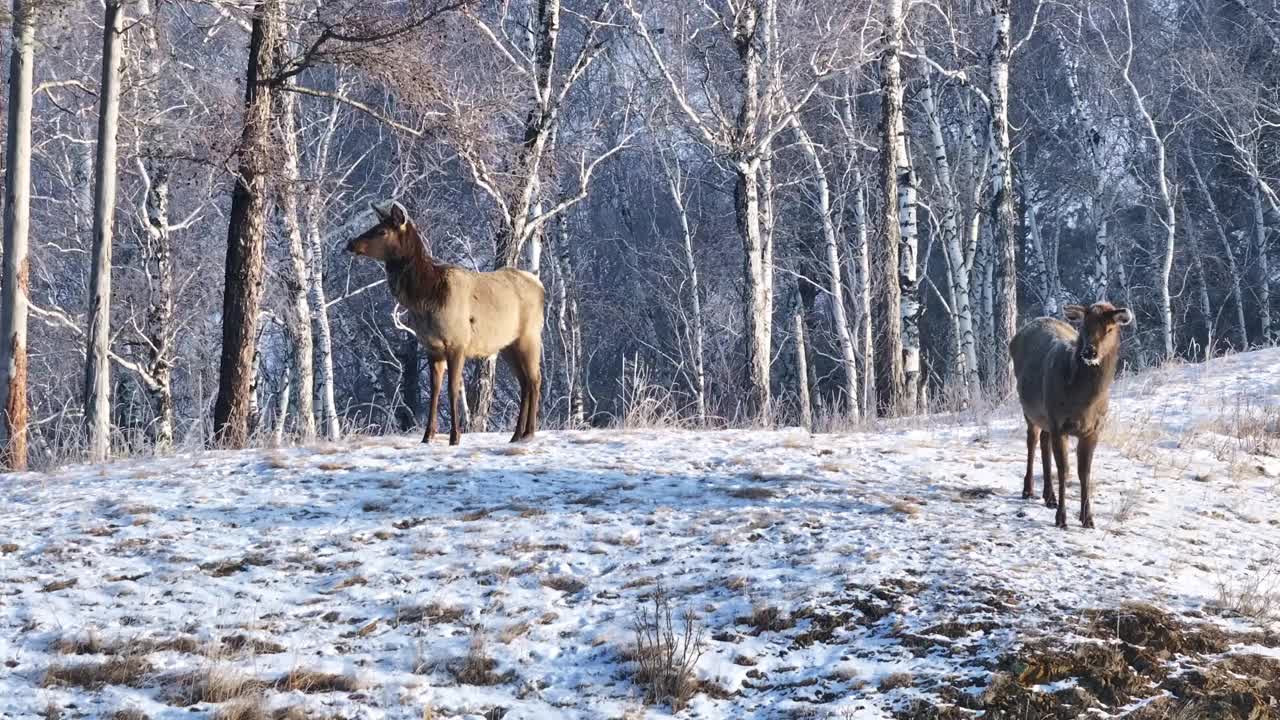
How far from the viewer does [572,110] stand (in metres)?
37.0

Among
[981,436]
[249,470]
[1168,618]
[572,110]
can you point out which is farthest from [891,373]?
[572,110]

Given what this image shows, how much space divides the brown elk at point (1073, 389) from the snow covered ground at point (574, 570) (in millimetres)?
378

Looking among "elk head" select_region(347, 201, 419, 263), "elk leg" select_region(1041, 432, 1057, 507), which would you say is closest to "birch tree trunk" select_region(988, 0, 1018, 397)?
"elk leg" select_region(1041, 432, 1057, 507)

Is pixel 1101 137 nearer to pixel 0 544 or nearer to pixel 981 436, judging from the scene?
pixel 981 436

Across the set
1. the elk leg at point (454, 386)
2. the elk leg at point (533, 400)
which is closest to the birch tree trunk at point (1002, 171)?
the elk leg at point (533, 400)

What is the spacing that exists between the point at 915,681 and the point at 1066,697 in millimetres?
652

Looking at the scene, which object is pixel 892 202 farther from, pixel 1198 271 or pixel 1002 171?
pixel 1198 271

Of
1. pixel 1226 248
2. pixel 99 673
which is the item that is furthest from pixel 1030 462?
pixel 1226 248

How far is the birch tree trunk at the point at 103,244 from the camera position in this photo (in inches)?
523

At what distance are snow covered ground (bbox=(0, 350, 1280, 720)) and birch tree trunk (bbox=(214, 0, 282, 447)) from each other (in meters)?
3.16

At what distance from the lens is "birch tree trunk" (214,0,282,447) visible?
13.3 metres

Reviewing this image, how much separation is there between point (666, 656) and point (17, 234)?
10241 mm

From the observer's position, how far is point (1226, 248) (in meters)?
37.3

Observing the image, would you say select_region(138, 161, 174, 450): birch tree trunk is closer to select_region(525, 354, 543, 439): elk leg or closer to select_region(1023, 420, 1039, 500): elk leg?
select_region(525, 354, 543, 439): elk leg
